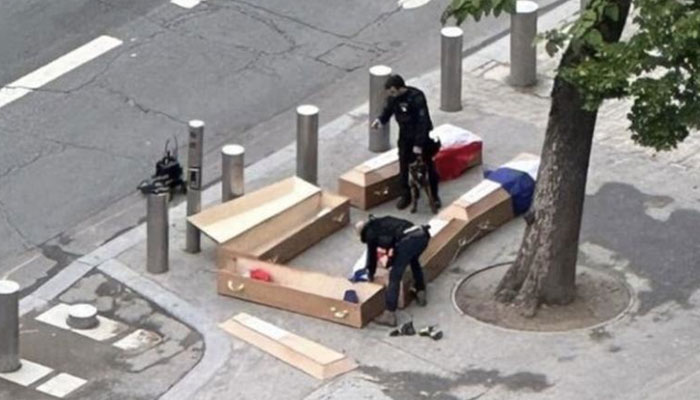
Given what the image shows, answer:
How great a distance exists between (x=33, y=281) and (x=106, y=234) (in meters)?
0.98

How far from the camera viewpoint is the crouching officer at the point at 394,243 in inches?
653

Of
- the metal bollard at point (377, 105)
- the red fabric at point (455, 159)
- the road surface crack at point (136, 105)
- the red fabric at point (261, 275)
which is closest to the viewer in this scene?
the red fabric at point (261, 275)

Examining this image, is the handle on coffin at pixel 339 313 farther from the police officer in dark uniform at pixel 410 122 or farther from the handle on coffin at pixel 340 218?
the police officer in dark uniform at pixel 410 122

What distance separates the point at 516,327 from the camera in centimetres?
1669

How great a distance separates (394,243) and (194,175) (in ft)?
7.74

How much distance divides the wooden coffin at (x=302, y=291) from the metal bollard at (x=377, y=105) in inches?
110

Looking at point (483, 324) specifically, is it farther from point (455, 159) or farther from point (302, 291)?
point (455, 159)

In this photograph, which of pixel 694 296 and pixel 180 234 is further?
pixel 180 234

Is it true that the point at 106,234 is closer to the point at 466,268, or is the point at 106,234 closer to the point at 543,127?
the point at 466,268

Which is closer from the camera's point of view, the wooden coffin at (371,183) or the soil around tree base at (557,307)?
the soil around tree base at (557,307)

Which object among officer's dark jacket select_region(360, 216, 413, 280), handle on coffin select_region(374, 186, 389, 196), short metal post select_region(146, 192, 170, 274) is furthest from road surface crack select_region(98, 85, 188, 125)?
officer's dark jacket select_region(360, 216, 413, 280)

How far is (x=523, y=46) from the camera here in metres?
20.9

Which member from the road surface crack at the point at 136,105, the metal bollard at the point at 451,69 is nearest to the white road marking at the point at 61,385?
the road surface crack at the point at 136,105

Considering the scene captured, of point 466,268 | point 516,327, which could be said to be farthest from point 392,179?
point 516,327
